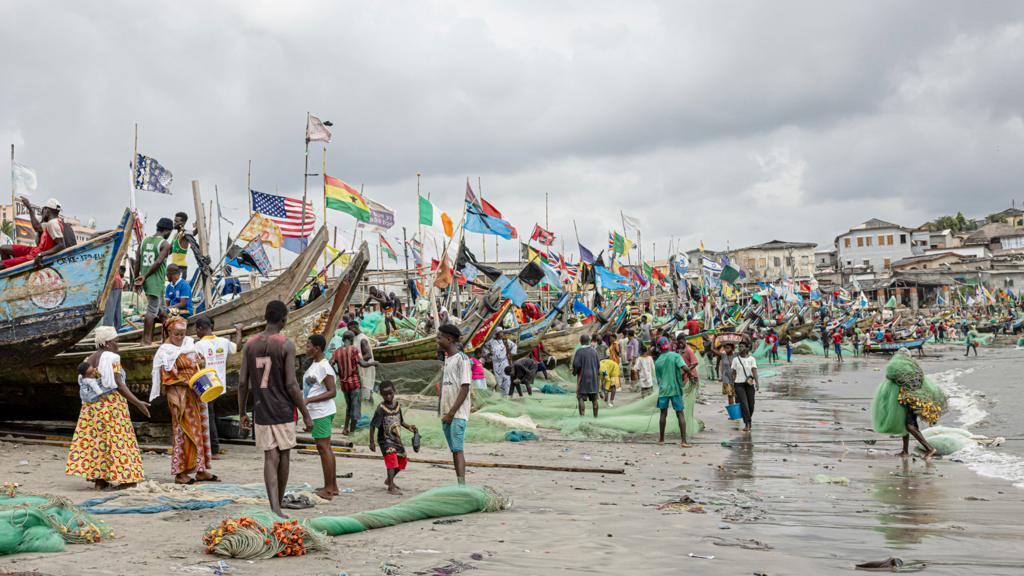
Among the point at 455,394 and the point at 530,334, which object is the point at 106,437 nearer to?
the point at 455,394

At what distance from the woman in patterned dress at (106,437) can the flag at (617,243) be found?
1156 inches

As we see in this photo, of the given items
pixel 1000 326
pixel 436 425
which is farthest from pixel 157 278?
pixel 1000 326

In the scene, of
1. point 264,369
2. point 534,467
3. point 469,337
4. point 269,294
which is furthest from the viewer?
point 469,337

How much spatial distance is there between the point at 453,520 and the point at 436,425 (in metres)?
6.59

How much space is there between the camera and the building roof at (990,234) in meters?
107

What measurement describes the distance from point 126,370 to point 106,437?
374cm

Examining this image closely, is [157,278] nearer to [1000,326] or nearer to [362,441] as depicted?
[362,441]

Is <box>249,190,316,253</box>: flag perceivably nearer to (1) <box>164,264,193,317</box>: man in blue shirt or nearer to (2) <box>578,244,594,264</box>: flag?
(1) <box>164,264,193,317</box>: man in blue shirt

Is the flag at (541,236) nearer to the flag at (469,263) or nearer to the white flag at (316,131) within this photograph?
the flag at (469,263)

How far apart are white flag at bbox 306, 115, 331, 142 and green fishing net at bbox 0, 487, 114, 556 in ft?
41.1

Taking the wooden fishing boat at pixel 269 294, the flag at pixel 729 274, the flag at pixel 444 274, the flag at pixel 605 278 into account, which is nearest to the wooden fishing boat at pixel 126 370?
the wooden fishing boat at pixel 269 294

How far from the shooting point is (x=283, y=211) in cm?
2072

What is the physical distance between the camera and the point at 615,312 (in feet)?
113

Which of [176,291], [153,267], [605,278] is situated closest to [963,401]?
[605,278]
